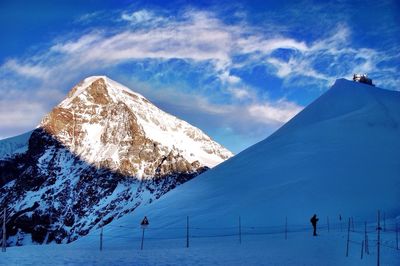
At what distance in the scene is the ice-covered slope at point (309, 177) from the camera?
163ft

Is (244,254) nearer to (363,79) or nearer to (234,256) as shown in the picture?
(234,256)

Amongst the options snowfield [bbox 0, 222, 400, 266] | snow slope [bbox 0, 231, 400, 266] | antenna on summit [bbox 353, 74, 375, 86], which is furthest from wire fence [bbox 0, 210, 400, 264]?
antenna on summit [bbox 353, 74, 375, 86]

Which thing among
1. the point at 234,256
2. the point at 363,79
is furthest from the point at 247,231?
the point at 363,79

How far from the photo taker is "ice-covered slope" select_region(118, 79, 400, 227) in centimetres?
4978

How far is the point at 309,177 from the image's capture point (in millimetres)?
58000

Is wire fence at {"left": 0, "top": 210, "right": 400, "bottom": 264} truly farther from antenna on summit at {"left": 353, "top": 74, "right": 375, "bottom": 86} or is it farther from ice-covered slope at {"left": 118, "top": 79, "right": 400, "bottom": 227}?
antenna on summit at {"left": 353, "top": 74, "right": 375, "bottom": 86}

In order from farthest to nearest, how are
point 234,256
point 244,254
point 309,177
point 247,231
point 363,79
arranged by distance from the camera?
point 363,79 < point 309,177 < point 247,231 < point 244,254 < point 234,256

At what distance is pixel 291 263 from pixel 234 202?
30080 mm

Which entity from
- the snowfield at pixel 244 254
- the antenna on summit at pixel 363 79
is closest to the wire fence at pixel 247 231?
the snowfield at pixel 244 254

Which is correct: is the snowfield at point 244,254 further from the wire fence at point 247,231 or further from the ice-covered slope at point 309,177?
the ice-covered slope at point 309,177

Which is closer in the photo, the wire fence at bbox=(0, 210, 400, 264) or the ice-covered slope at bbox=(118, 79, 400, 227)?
the wire fence at bbox=(0, 210, 400, 264)

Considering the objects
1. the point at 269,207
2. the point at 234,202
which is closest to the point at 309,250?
the point at 269,207

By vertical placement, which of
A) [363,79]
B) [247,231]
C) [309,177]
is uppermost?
[363,79]

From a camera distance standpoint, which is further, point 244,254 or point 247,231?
point 247,231
